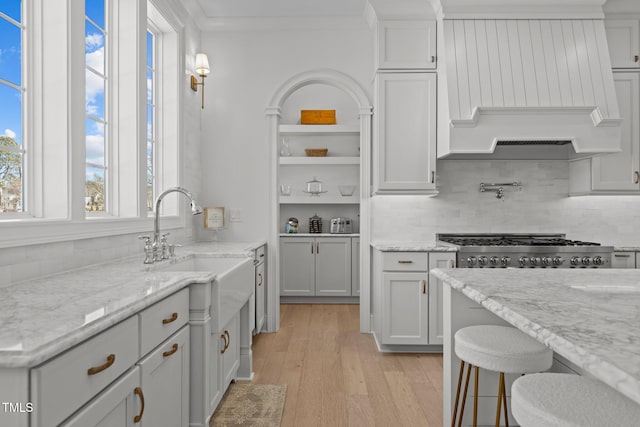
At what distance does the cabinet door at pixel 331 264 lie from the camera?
5.69 metres

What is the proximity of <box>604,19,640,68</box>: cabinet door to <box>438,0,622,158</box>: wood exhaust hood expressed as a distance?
0.89 feet

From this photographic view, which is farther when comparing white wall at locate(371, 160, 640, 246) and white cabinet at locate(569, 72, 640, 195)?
white wall at locate(371, 160, 640, 246)

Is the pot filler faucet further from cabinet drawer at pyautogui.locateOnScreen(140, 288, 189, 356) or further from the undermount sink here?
cabinet drawer at pyautogui.locateOnScreen(140, 288, 189, 356)

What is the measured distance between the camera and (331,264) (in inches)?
225

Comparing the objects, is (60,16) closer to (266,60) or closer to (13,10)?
(13,10)

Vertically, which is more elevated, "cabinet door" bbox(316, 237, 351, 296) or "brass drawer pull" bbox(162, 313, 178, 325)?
"brass drawer pull" bbox(162, 313, 178, 325)

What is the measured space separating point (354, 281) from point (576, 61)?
Answer: 11.1 feet

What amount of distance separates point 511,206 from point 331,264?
92.8 inches

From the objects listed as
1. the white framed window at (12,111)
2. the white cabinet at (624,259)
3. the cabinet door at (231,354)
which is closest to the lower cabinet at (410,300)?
the cabinet door at (231,354)

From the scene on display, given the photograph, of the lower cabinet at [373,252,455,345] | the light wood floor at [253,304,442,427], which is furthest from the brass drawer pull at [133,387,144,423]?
the lower cabinet at [373,252,455,345]

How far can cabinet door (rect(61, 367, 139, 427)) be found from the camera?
120 centimetres

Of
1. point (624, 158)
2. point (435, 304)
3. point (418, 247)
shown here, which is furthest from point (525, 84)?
point (435, 304)

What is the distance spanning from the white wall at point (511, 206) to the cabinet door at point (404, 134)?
1.25ft

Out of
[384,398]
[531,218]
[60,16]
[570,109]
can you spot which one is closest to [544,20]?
[570,109]
